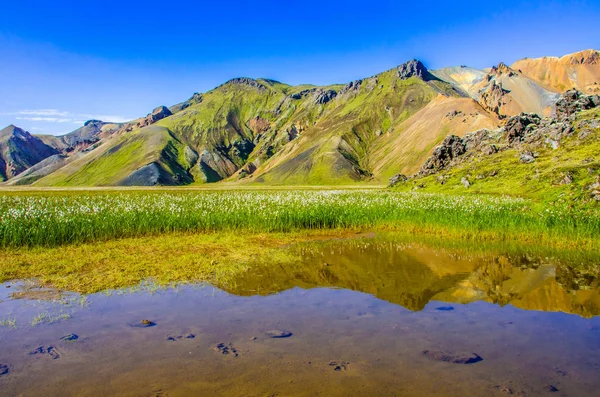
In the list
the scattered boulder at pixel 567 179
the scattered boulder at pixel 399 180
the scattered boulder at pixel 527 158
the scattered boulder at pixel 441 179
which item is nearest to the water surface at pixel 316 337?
the scattered boulder at pixel 567 179

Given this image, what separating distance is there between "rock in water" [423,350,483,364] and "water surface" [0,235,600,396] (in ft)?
0.15

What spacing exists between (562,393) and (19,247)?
24.1m

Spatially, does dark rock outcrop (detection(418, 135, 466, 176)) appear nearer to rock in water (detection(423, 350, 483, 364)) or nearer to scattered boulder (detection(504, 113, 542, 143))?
scattered boulder (detection(504, 113, 542, 143))

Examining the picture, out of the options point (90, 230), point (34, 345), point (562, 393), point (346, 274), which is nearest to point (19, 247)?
point (90, 230)

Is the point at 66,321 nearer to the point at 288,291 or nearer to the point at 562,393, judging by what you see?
the point at 288,291

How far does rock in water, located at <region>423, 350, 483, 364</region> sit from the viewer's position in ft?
27.3

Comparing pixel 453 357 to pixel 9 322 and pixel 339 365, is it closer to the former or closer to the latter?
pixel 339 365

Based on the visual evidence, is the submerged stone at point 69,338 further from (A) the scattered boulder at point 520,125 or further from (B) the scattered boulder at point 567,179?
(A) the scattered boulder at point 520,125

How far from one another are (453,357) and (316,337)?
Answer: 3020mm

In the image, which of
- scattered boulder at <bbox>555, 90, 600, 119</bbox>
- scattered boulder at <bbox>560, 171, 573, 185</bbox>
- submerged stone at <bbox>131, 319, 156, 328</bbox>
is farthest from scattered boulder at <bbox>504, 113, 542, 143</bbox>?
submerged stone at <bbox>131, 319, 156, 328</bbox>

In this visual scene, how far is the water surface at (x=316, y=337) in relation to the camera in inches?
293

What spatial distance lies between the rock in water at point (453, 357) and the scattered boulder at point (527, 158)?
67200 millimetres

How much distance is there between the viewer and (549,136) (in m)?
71.7

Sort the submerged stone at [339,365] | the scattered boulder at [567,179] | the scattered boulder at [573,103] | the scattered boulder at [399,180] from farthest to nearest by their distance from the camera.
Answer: the scattered boulder at [399,180], the scattered boulder at [573,103], the scattered boulder at [567,179], the submerged stone at [339,365]
